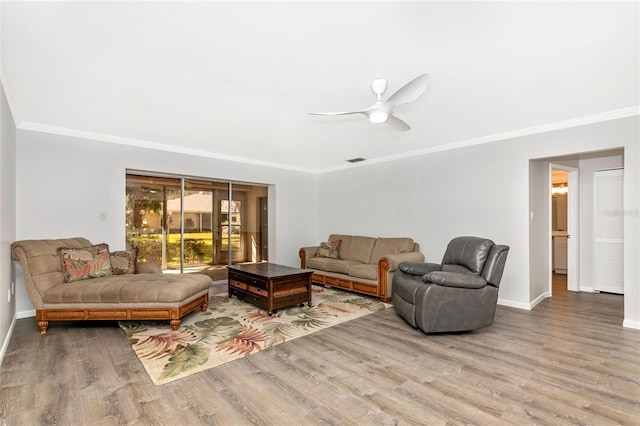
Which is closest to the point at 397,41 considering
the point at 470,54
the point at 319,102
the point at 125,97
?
the point at 470,54

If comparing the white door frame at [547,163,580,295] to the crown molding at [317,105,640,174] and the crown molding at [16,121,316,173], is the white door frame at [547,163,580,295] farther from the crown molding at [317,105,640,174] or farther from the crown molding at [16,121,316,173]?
the crown molding at [16,121,316,173]

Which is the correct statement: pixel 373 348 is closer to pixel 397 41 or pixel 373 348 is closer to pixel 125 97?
pixel 397 41

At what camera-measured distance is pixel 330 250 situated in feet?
21.0

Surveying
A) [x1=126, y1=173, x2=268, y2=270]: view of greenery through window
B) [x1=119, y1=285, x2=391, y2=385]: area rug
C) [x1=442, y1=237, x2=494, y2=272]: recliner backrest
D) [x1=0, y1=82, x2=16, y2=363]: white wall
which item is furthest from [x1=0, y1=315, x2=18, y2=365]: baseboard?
[x1=442, y1=237, x2=494, y2=272]: recliner backrest

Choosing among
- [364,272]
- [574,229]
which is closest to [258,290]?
[364,272]

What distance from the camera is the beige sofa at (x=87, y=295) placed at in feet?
11.3

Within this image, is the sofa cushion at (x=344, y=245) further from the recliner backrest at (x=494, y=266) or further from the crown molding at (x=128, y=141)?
the recliner backrest at (x=494, y=266)

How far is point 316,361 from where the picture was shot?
2.83 m

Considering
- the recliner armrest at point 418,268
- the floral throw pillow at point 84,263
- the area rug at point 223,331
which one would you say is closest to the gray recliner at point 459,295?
the recliner armrest at point 418,268

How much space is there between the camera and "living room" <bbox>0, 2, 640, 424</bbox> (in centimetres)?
303

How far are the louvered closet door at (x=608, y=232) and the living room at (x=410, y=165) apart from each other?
132mm

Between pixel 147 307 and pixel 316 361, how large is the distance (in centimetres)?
205

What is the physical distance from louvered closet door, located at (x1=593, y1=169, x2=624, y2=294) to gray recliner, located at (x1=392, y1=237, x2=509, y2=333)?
3.15m

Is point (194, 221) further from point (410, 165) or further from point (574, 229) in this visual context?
point (574, 229)
